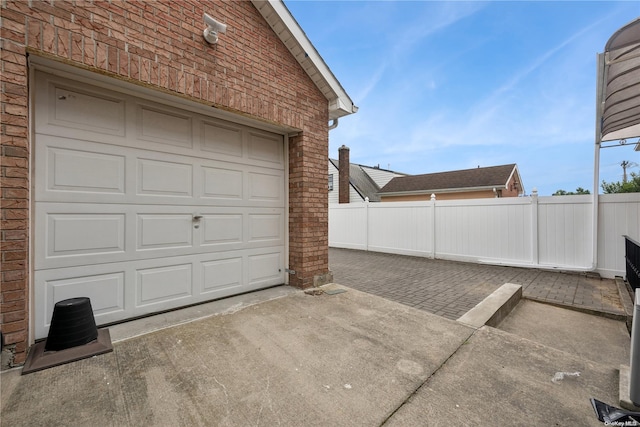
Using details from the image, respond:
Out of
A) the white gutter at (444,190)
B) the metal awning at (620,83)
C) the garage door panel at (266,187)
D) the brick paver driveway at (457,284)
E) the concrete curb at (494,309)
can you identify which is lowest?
the brick paver driveway at (457,284)

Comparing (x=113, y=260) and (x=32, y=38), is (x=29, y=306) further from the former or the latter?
(x=32, y=38)

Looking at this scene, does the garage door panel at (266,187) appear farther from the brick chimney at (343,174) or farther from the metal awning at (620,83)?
the brick chimney at (343,174)

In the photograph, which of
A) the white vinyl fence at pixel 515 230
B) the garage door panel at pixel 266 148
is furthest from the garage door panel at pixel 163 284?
the white vinyl fence at pixel 515 230

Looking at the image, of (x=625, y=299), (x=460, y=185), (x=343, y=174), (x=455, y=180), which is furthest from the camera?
(x=455, y=180)

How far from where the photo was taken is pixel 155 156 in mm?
3172

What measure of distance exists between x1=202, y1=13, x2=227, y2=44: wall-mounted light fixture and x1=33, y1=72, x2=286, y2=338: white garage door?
94cm

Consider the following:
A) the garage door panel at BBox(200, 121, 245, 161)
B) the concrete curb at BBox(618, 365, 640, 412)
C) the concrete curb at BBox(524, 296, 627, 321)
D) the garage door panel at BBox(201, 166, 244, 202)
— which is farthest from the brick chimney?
the concrete curb at BBox(618, 365, 640, 412)

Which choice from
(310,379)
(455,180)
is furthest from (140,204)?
(455,180)

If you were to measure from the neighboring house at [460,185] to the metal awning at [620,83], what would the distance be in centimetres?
1108

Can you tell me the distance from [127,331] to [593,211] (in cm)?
894

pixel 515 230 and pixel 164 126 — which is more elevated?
pixel 164 126

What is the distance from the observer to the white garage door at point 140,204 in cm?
254

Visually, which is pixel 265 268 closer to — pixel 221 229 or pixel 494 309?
pixel 221 229

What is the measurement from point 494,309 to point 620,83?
3.96 metres
